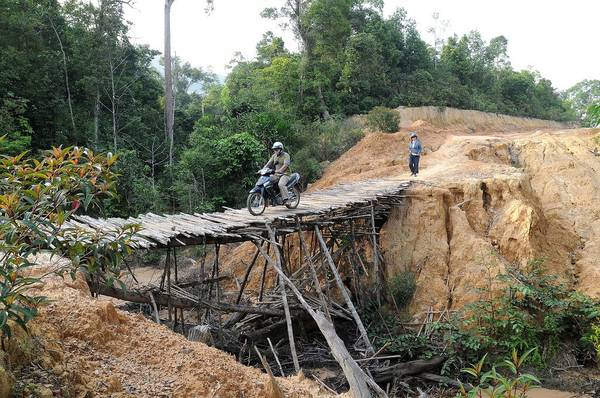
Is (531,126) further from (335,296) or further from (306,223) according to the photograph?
(306,223)

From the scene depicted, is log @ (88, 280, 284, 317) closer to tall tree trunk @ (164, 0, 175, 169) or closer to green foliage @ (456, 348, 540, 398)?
green foliage @ (456, 348, 540, 398)

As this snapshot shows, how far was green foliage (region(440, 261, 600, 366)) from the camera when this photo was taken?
9625 millimetres

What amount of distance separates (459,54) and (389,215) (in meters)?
27.2

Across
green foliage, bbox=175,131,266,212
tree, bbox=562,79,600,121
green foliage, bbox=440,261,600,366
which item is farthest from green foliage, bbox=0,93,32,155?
tree, bbox=562,79,600,121

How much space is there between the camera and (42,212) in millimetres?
3166

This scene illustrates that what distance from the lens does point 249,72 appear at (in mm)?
32281

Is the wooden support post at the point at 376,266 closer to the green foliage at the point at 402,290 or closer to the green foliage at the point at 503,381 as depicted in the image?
the green foliage at the point at 402,290

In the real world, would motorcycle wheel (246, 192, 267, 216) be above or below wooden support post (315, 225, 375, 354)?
above

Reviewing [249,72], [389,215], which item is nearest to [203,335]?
[389,215]

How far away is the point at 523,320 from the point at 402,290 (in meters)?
2.58

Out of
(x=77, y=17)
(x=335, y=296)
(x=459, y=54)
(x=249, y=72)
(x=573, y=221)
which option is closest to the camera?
(x=335, y=296)

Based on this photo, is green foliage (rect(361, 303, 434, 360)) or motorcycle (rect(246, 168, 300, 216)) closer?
motorcycle (rect(246, 168, 300, 216))

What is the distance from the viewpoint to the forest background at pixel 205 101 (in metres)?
16.5

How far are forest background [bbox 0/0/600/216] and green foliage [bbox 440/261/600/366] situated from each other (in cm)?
565
